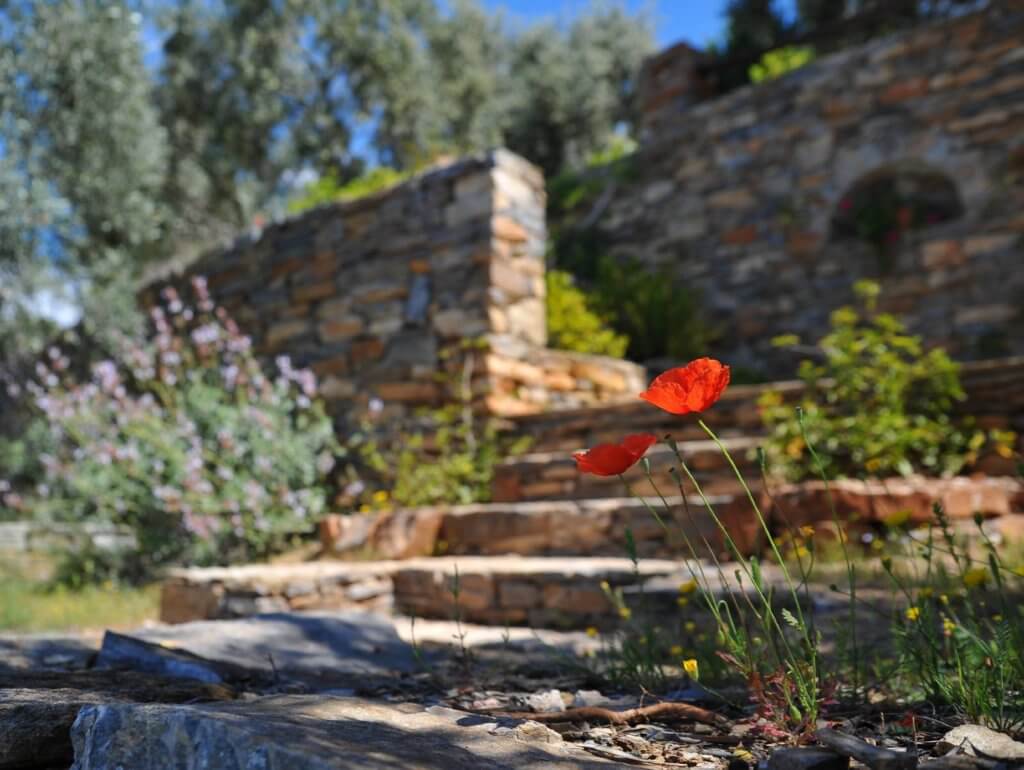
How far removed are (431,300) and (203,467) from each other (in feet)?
5.65

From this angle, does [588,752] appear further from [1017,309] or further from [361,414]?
[1017,309]

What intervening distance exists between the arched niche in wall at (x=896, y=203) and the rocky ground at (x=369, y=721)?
574cm

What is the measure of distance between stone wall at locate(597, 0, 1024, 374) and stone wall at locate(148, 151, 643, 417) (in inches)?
81.7

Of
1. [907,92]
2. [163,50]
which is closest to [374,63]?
[163,50]

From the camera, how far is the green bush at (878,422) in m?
3.90

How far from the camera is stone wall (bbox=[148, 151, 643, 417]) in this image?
5.29 metres

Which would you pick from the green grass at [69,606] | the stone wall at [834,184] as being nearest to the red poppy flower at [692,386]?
the green grass at [69,606]

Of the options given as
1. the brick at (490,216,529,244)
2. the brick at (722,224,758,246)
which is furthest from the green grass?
the brick at (722,224,758,246)

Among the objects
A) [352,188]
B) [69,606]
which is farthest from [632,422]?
[352,188]

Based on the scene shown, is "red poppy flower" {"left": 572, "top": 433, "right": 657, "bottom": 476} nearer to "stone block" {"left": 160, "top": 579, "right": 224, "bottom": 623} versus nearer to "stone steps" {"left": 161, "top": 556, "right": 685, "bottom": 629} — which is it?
"stone steps" {"left": 161, "top": 556, "right": 685, "bottom": 629}

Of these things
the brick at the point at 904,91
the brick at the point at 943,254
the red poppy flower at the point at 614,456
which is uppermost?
the brick at the point at 904,91

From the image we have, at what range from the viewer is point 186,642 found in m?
Answer: 2.40

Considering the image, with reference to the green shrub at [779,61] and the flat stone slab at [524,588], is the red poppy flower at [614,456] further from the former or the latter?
the green shrub at [779,61]

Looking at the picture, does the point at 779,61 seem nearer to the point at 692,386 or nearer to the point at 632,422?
the point at 632,422
